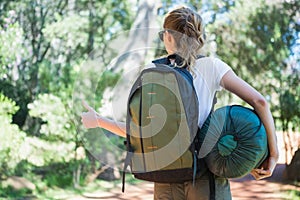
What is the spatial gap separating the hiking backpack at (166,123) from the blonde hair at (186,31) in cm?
4

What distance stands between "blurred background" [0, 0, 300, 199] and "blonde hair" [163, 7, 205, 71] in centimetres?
297

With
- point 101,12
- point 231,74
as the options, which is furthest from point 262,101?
point 101,12

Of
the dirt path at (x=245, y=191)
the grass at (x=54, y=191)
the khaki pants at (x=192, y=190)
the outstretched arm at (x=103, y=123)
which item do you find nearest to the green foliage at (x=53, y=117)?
the grass at (x=54, y=191)

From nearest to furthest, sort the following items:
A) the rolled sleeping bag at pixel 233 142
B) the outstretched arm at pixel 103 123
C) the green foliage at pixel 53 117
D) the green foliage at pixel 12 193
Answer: the rolled sleeping bag at pixel 233 142 → the outstretched arm at pixel 103 123 → the green foliage at pixel 12 193 → the green foliage at pixel 53 117

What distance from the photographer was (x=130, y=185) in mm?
4461

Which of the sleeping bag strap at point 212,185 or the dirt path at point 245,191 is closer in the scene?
the sleeping bag strap at point 212,185

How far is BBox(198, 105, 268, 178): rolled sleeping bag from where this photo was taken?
1.12 meters

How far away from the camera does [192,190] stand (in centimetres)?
118

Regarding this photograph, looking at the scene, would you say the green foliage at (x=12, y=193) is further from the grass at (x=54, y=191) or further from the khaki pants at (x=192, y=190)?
the khaki pants at (x=192, y=190)

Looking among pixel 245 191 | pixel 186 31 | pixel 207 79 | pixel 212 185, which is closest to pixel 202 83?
pixel 207 79

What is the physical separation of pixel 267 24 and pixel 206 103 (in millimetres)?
3322

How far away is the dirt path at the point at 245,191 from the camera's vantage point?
13.8ft

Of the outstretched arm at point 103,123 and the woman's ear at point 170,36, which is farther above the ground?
the woman's ear at point 170,36

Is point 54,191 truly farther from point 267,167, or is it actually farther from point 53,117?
point 267,167
